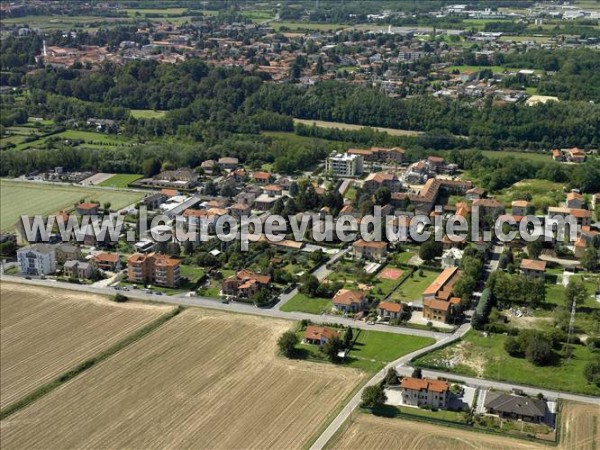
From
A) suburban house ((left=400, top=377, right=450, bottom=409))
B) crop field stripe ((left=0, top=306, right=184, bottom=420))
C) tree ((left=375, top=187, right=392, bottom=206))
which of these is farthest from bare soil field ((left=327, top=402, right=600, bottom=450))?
tree ((left=375, top=187, right=392, bottom=206))

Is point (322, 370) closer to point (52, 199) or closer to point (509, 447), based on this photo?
point (509, 447)

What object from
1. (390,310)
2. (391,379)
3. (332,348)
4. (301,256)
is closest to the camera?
(391,379)

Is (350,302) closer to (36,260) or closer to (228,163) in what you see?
(36,260)

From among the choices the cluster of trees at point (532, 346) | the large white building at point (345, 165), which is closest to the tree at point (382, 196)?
the large white building at point (345, 165)

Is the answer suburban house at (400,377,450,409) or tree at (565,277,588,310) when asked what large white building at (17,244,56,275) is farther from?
tree at (565,277,588,310)

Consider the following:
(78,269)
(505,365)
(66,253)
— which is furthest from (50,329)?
(505,365)

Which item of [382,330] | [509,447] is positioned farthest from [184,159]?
[509,447]
